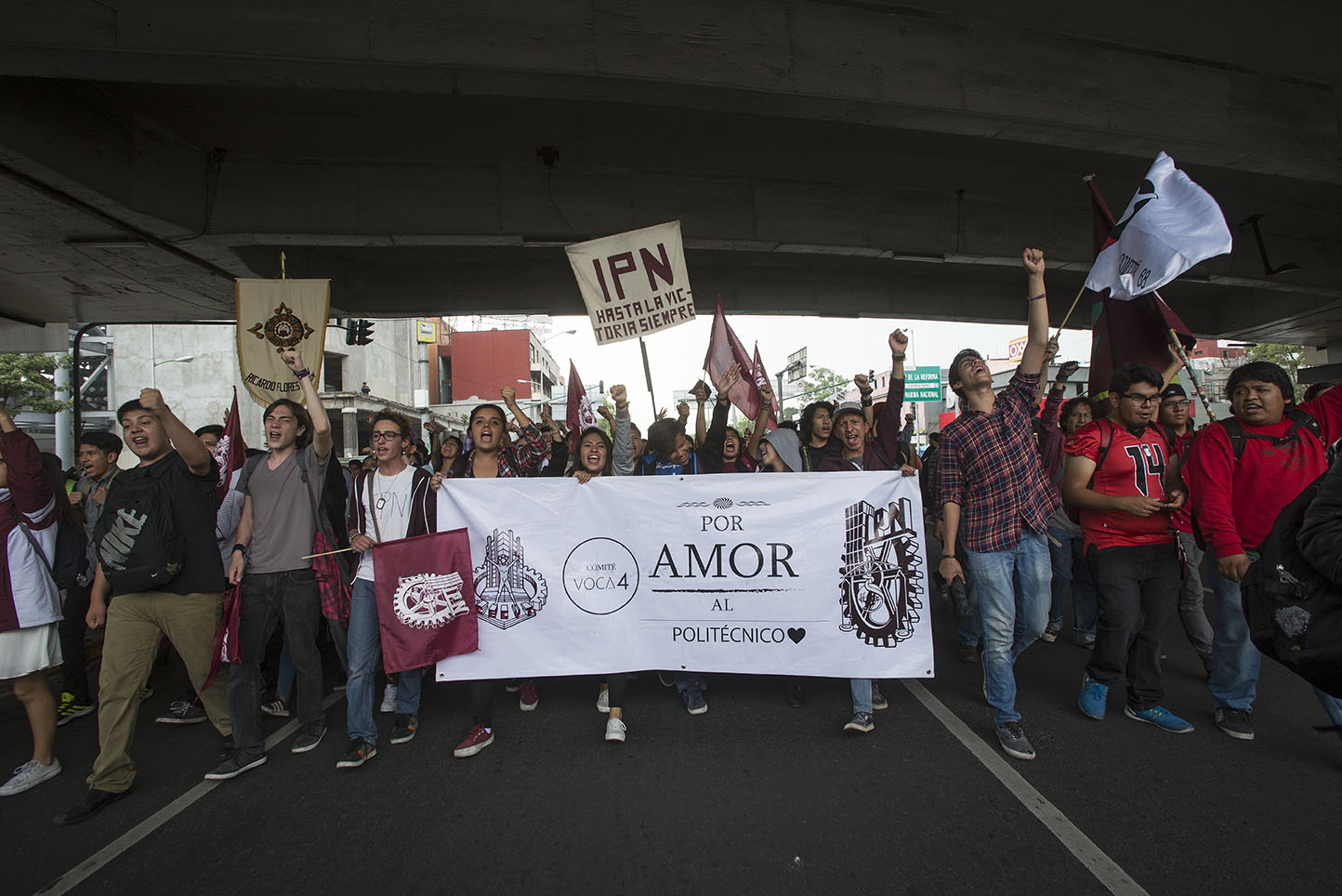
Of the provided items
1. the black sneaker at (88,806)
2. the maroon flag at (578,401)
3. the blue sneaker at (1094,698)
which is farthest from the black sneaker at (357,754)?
the blue sneaker at (1094,698)

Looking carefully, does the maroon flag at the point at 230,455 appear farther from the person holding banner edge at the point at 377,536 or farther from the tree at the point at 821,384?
the tree at the point at 821,384

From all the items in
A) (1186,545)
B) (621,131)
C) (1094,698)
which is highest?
(621,131)

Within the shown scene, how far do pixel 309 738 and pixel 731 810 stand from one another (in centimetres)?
253

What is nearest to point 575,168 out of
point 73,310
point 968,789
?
point 968,789

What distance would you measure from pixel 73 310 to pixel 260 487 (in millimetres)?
10857

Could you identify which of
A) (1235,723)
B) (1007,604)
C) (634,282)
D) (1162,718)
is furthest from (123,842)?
(1235,723)

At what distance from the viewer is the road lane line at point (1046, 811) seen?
7.73ft

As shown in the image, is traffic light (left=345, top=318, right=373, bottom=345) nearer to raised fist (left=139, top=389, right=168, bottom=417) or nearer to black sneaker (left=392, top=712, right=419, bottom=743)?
raised fist (left=139, top=389, right=168, bottom=417)

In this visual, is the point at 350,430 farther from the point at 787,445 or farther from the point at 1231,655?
the point at 1231,655

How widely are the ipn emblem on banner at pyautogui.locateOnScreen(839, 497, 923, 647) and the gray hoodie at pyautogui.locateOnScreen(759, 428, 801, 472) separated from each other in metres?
1.02

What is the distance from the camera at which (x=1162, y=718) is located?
3639 mm

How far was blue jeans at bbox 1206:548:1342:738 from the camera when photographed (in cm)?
352

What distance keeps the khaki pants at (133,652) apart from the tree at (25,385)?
28.3m

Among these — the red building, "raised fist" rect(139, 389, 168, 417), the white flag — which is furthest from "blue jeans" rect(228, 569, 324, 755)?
the red building
